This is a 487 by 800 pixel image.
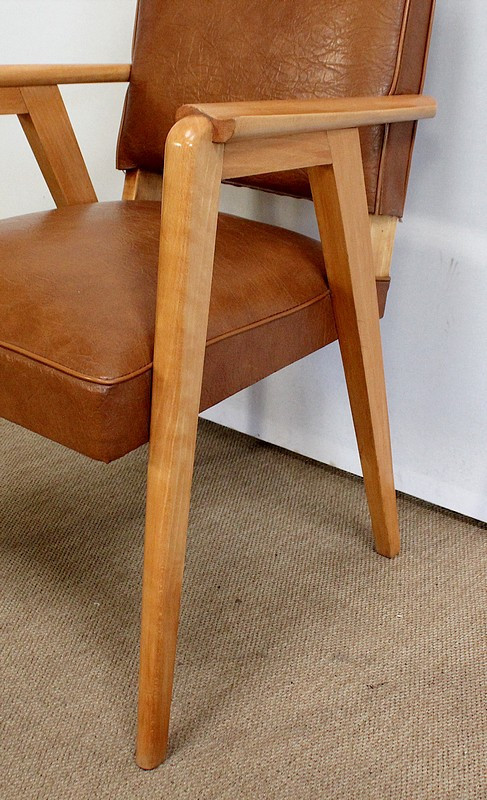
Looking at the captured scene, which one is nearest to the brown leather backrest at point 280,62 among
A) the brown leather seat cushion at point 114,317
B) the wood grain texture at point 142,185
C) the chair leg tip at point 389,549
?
the wood grain texture at point 142,185

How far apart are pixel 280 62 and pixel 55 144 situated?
0.34 metres

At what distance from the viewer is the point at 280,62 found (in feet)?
3.71

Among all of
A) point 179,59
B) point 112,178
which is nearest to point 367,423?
point 179,59

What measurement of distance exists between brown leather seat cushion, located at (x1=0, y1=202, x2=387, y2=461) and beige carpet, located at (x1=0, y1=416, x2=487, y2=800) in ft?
1.19

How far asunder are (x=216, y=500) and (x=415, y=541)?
33cm

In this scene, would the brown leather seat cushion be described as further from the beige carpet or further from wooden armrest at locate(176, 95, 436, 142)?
the beige carpet

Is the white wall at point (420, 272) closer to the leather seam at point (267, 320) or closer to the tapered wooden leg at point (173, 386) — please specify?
the leather seam at point (267, 320)

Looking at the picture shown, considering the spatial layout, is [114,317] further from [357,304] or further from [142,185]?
[142,185]

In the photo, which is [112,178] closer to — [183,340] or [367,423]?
[367,423]

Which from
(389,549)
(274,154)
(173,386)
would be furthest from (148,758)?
(274,154)

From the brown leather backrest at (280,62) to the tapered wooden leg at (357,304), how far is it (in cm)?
9

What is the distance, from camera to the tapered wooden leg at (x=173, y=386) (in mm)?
756

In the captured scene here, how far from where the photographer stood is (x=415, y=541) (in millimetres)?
1340

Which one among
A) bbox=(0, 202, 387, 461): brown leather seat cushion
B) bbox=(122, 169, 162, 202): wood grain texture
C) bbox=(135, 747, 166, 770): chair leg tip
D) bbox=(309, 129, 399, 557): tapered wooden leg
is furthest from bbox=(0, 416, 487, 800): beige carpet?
bbox=(122, 169, 162, 202): wood grain texture
